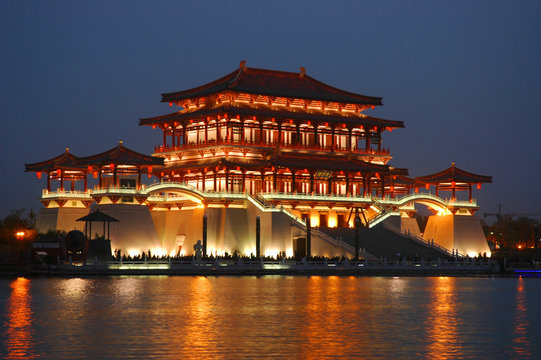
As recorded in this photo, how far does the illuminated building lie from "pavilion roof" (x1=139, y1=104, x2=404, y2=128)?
0.39 ft

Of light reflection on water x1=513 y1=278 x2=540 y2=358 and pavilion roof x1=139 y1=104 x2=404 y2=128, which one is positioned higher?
pavilion roof x1=139 y1=104 x2=404 y2=128

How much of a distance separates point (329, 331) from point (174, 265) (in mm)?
35541

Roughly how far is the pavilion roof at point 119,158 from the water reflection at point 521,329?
117ft

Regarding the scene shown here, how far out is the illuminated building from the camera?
8219 cm

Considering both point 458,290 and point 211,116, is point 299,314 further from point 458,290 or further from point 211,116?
point 211,116

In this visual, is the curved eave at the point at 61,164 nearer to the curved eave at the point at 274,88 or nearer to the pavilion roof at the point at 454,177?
the curved eave at the point at 274,88

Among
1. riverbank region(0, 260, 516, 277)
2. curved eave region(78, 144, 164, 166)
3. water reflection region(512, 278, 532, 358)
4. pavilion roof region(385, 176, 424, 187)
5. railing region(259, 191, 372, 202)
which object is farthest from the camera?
pavilion roof region(385, 176, 424, 187)

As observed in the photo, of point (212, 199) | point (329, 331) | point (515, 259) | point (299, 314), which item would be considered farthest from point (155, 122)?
point (329, 331)

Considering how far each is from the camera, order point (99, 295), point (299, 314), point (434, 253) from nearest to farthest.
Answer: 1. point (299, 314)
2. point (99, 295)
3. point (434, 253)

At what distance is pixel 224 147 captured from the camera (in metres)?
88.6

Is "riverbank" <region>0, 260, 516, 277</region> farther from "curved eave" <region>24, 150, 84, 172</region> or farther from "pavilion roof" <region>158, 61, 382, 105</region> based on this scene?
"pavilion roof" <region>158, 61, 382, 105</region>

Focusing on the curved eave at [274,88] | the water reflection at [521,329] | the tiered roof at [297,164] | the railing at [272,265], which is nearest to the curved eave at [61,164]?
the tiered roof at [297,164]

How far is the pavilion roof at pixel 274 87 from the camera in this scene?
92625 millimetres

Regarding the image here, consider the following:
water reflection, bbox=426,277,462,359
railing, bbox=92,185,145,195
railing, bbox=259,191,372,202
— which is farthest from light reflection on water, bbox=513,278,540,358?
railing, bbox=92,185,145,195
